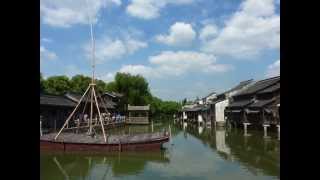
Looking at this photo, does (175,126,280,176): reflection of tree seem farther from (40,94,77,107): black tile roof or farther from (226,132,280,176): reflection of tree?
(40,94,77,107): black tile roof

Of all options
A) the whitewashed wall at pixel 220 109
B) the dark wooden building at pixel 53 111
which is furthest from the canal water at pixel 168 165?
the whitewashed wall at pixel 220 109

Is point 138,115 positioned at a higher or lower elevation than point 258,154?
higher

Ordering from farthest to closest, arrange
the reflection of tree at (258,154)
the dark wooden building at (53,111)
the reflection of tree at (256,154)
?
1. the dark wooden building at (53,111)
2. the reflection of tree at (258,154)
3. the reflection of tree at (256,154)

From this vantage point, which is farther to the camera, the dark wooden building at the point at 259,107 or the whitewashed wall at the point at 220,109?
the whitewashed wall at the point at 220,109

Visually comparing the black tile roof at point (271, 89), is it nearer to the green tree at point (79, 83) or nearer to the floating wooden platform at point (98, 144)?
the floating wooden platform at point (98, 144)

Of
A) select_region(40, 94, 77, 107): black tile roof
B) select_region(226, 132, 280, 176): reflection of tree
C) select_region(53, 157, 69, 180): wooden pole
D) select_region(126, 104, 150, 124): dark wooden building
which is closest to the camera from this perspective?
select_region(53, 157, 69, 180): wooden pole

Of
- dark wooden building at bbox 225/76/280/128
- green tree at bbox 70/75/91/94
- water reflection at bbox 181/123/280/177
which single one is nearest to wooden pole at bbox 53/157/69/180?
water reflection at bbox 181/123/280/177

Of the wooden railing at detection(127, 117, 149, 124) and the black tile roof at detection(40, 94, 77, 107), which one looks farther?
the wooden railing at detection(127, 117, 149, 124)

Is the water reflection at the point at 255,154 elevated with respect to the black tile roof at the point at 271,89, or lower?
lower

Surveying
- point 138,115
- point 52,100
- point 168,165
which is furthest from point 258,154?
point 138,115

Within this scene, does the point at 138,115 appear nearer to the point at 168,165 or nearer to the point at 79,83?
the point at 79,83

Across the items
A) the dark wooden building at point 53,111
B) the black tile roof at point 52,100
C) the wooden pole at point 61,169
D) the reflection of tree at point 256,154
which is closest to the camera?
the wooden pole at point 61,169
